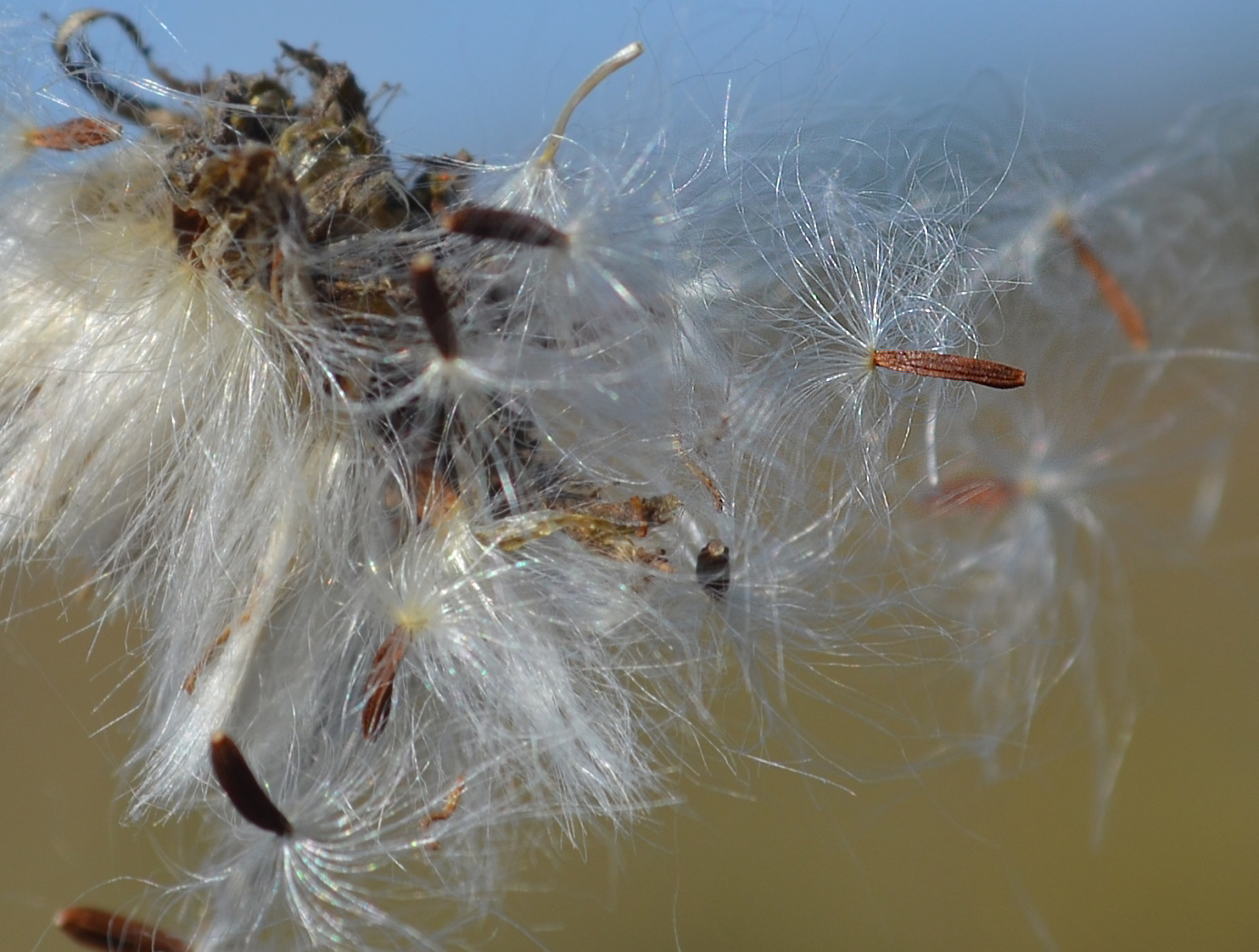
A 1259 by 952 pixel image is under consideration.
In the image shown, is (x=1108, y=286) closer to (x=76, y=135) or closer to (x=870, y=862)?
(x=76, y=135)

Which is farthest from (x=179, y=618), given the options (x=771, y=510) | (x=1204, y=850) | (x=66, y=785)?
(x=1204, y=850)

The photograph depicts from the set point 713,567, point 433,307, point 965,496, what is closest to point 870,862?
point 965,496

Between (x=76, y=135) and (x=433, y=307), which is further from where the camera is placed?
(x=76, y=135)

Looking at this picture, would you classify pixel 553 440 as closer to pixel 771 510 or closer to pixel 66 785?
pixel 771 510

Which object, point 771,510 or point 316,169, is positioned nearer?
point 316,169

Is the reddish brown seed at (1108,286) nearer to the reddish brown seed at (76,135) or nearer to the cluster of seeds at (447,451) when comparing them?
the cluster of seeds at (447,451)
